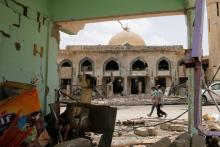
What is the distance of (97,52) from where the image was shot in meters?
35.3

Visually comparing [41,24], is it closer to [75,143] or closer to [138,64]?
[75,143]

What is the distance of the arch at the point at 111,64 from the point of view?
115 feet

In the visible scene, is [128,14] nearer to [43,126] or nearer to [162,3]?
[162,3]

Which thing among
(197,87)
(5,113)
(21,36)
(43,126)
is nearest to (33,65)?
(21,36)

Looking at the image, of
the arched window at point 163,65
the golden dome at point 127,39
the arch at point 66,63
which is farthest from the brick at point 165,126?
the golden dome at point 127,39

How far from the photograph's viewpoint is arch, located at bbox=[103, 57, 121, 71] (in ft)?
115

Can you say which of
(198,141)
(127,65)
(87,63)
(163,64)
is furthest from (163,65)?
(198,141)

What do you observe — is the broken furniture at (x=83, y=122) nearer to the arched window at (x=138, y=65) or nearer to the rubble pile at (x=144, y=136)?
the rubble pile at (x=144, y=136)

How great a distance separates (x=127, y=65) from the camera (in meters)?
34.8

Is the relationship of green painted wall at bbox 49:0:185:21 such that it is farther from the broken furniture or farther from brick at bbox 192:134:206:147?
brick at bbox 192:134:206:147

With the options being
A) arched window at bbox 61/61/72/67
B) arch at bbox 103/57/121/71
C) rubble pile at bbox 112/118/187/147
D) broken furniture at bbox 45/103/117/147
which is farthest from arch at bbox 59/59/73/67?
broken furniture at bbox 45/103/117/147

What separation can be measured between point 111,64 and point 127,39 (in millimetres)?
7242

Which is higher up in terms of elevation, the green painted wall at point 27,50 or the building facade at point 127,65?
the building facade at point 127,65

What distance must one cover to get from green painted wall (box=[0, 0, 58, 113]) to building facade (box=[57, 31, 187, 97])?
27.1 meters
